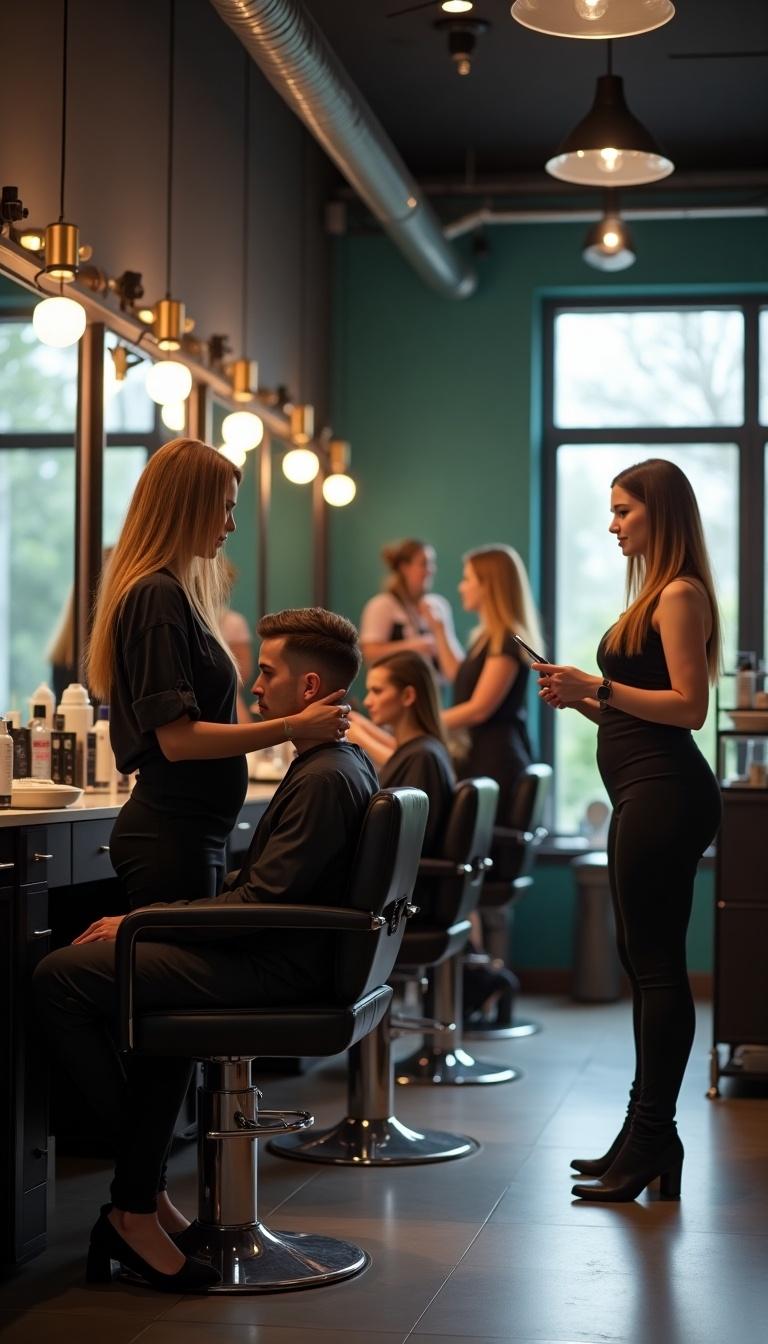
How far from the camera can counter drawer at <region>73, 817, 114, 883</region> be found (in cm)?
328

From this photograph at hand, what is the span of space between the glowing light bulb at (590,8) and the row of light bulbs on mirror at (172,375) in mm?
1232

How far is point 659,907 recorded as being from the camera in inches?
136

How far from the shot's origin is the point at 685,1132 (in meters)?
4.26

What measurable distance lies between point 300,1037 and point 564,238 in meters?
5.17

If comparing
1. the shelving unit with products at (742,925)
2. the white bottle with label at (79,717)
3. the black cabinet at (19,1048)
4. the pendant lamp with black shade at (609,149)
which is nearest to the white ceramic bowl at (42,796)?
the black cabinet at (19,1048)

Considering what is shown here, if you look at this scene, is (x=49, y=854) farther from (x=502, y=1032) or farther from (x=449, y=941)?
(x=502, y=1032)

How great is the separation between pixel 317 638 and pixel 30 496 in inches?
53.2

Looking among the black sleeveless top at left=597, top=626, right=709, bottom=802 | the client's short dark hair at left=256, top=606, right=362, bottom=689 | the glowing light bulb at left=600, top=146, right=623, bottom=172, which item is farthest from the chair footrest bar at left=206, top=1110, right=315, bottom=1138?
the glowing light bulb at left=600, top=146, right=623, bottom=172

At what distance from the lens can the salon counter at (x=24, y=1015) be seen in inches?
118

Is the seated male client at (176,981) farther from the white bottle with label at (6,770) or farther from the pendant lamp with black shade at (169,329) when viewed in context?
the pendant lamp with black shade at (169,329)

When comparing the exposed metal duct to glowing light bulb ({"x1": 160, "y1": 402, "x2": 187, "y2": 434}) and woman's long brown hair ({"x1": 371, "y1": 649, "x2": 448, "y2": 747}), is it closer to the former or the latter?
glowing light bulb ({"x1": 160, "y1": 402, "x2": 187, "y2": 434})

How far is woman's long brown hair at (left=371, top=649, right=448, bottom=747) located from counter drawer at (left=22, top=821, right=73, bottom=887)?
1.34 metres

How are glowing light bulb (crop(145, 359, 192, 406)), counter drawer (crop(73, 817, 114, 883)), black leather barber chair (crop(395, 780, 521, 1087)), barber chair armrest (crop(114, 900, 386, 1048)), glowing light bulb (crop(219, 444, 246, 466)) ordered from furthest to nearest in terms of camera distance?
glowing light bulb (crop(219, 444, 246, 466)) → glowing light bulb (crop(145, 359, 192, 406)) → black leather barber chair (crop(395, 780, 521, 1087)) → counter drawer (crop(73, 817, 114, 883)) → barber chair armrest (crop(114, 900, 386, 1048))

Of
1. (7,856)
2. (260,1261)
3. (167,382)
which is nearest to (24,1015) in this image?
(7,856)
